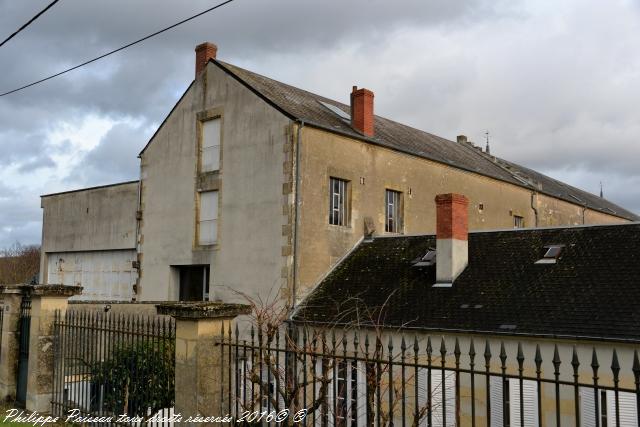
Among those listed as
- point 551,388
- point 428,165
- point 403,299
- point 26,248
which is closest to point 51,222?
point 428,165

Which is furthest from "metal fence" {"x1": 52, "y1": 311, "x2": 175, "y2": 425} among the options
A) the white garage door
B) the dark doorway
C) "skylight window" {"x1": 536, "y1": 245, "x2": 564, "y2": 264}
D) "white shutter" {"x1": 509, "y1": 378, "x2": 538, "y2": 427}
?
the white garage door

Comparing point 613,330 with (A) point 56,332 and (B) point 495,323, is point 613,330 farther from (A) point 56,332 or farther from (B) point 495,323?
(A) point 56,332

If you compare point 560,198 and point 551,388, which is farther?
point 560,198

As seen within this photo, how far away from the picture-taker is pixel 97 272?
2338cm

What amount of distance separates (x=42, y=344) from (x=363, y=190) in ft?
34.6

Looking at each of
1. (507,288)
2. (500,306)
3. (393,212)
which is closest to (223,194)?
(393,212)

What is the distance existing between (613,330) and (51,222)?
2278 cm

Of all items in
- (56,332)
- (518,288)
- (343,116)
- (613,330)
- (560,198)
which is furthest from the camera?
(560,198)

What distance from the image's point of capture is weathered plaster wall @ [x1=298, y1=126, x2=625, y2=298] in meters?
16.5

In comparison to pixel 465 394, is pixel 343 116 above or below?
above

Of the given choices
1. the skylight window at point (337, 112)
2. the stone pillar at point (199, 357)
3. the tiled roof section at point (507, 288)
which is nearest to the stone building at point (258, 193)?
the skylight window at point (337, 112)

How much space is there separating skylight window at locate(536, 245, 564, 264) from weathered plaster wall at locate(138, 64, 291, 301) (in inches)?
256

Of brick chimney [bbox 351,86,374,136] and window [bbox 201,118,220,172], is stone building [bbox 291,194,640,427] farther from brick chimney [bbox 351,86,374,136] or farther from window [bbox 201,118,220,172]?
window [bbox 201,118,220,172]

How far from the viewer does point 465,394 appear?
→ 12117 mm
